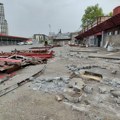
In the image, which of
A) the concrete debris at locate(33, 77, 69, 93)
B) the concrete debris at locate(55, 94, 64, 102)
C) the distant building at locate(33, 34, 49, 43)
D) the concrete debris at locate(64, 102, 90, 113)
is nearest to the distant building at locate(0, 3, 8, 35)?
the distant building at locate(33, 34, 49, 43)

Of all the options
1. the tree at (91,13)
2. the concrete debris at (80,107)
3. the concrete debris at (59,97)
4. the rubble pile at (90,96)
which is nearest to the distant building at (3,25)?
the tree at (91,13)

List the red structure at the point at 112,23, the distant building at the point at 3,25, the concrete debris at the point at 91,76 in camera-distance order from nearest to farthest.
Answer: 1. the concrete debris at the point at 91,76
2. the red structure at the point at 112,23
3. the distant building at the point at 3,25

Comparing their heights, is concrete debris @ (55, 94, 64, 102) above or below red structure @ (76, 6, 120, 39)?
below

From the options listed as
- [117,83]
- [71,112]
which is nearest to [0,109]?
[71,112]

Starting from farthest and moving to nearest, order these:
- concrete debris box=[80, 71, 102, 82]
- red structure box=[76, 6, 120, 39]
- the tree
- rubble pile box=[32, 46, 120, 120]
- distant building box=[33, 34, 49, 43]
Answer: distant building box=[33, 34, 49, 43], the tree, red structure box=[76, 6, 120, 39], concrete debris box=[80, 71, 102, 82], rubble pile box=[32, 46, 120, 120]

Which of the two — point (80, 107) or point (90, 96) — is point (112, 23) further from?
point (80, 107)

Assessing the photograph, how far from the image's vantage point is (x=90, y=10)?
181 ft

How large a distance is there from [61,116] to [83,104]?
696 mm

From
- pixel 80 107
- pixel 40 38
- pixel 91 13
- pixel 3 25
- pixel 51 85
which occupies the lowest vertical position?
pixel 80 107

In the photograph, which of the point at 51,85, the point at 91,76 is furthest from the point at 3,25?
the point at 51,85

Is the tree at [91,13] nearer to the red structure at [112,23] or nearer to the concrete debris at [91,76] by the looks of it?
the red structure at [112,23]

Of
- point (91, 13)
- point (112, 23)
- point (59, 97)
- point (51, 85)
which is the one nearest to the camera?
point (59, 97)

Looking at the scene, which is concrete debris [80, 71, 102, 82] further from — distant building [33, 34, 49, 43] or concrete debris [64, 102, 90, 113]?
distant building [33, 34, 49, 43]

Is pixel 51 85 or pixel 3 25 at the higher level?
pixel 3 25
